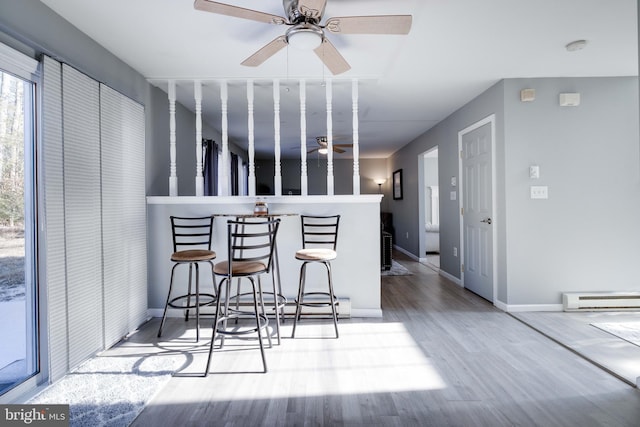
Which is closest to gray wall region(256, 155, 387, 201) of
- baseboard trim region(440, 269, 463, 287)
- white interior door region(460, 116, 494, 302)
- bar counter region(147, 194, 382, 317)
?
baseboard trim region(440, 269, 463, 287)

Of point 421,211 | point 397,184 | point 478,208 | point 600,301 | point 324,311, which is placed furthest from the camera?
point 397,184

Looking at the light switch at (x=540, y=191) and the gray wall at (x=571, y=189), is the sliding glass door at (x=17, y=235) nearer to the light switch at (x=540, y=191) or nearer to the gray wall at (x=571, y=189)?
the gray wall at (x=571, y=189)

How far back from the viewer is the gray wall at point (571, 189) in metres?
3.54

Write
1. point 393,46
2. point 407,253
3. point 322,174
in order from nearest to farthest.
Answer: point 393,46
point 407,253
point 322,174

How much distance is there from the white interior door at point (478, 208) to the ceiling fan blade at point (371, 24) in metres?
2.27

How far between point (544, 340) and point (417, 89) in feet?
9.11

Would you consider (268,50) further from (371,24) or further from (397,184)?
(397,184)

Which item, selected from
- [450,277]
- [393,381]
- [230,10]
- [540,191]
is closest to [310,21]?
[230,10]

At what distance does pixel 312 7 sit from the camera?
1965 mm

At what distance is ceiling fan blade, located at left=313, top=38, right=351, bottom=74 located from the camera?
2355 millimetres

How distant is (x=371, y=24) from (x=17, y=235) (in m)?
2.44

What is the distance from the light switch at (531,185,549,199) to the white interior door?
42cm

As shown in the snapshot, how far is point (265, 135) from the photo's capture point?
21.3 ft

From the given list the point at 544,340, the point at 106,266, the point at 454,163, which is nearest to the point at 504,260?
the point at 544,340
